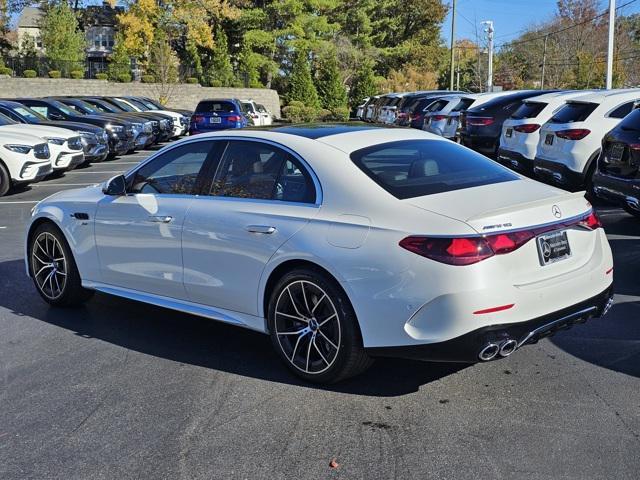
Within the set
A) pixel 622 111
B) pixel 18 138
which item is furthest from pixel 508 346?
pixel 18 138

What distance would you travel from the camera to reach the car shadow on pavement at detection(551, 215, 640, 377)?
482 cm

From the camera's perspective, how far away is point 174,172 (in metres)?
5.47

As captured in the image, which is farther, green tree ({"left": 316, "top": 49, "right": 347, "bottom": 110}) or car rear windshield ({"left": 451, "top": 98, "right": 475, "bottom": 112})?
green tree ({"left": 316, "top": 49, "right": 347, "bottom": 110})

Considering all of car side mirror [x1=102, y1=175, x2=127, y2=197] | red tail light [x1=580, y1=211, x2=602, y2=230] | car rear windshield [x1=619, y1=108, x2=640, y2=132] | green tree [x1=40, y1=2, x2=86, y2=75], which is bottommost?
red tail light [x1=580, y1=211, x2=602, y2=230]

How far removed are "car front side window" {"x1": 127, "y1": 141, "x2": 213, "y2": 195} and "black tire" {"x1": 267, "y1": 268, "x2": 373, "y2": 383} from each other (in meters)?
1.21

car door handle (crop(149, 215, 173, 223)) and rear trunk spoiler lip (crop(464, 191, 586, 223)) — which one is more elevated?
rear trunk spoiler lip (crop(464, 191, 586, 223))

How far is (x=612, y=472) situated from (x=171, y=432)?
2230 mm

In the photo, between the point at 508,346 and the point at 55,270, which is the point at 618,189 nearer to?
the point at 508,346

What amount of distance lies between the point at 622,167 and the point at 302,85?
41152 mm

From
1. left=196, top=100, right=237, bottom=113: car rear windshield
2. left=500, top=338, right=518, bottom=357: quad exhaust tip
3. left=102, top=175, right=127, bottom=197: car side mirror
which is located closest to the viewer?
left=500, top=338, right=518, bottom=357: quad exhaust tip

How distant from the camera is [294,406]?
4.20 meters

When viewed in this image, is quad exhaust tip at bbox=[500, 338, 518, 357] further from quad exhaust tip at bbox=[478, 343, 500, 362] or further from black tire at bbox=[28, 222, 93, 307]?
black tire at bbox=[28, 222, 93, 307]

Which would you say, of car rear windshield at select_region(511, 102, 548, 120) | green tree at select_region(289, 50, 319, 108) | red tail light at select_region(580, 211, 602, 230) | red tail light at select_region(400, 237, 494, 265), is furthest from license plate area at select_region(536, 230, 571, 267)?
green tree at select_region(289, 50, 319, 108)

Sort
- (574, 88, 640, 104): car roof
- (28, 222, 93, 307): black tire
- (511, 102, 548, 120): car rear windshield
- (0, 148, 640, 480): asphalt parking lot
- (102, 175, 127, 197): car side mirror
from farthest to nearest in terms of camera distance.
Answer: (511, 102, 548, 120): car rear windshield, (574, 88, 640, 104): car roof, (28, 222, 93, 307): black tire, (102, 175, 127, 197): car side mirror, (0, 148, 640, 480): asphalt parking lot
